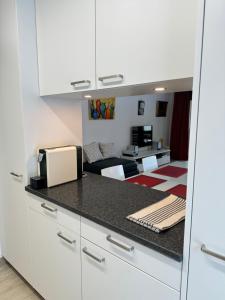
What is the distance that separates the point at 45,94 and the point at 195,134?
113 centimetres

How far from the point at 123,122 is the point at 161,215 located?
3694 millimetres

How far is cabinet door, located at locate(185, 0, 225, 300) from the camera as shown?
64 centimetres

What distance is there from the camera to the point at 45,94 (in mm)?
1525

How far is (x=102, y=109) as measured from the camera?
410cm

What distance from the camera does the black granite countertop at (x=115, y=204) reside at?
90 cm

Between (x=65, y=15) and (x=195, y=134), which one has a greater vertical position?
(x=65, y=15)

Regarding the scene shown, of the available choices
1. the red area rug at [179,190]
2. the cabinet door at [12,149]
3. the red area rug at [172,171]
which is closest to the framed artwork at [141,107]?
the red area rug at [172,171]

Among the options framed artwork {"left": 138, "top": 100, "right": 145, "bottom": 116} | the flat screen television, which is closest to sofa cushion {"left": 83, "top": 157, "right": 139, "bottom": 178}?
the flat screen television

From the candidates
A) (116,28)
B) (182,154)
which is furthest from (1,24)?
(182,154)

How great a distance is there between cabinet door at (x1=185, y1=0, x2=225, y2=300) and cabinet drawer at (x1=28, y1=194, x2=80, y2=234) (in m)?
0.67

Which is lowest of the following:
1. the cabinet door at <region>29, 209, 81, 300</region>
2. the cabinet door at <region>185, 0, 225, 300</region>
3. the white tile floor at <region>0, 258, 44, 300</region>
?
the white tile floor at <region>0, 258, 44, 300</region>

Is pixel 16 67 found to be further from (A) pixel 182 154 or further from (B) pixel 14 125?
(A) pixel 182 154

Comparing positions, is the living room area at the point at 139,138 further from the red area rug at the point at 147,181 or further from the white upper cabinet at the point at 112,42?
the white upper cabinet at the point at 112,42

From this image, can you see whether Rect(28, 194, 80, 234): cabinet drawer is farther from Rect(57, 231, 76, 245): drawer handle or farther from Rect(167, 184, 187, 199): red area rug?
Rect(167, 184, 187, 199): red area rug
